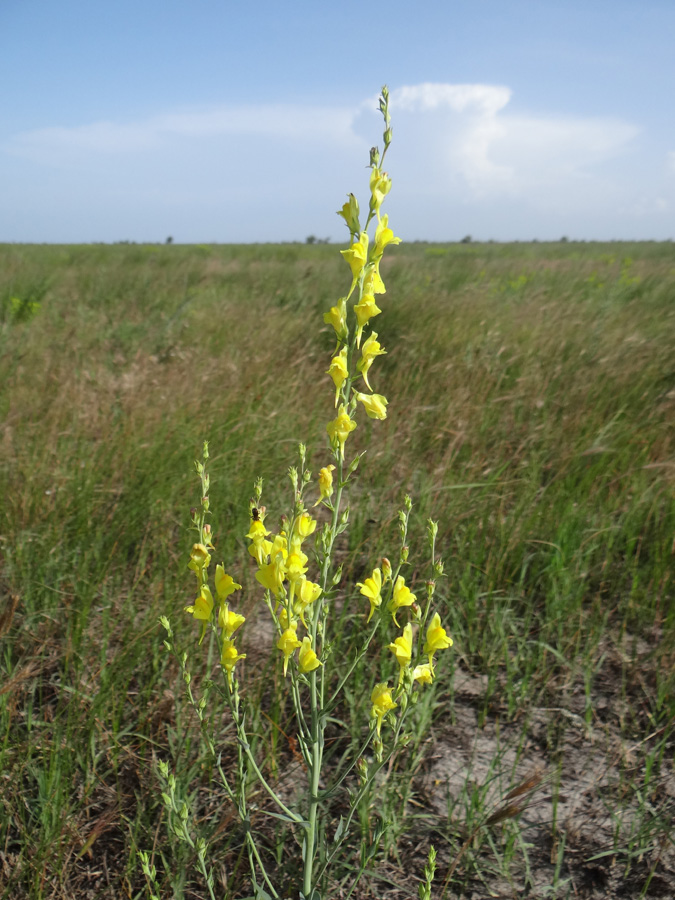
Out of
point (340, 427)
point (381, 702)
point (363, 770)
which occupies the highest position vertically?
point (340, 427)

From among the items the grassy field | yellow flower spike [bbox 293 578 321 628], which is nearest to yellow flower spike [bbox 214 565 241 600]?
yellow flower spike [bbox 293 578 321 628]

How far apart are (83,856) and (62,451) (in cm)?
155

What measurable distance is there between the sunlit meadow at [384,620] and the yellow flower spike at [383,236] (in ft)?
1.92

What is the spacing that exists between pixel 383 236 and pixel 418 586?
1.27m

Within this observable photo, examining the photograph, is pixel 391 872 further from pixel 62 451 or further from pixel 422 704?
pixel 62 451

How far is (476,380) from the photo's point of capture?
3.37 metres

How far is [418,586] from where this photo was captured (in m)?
2.01

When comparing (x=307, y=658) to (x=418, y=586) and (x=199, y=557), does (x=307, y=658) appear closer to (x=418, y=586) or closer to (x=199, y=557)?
(x=199, y=557)

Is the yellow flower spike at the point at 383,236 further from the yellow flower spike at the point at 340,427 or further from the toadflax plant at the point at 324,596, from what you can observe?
Result: the yellow flower spike at the point at 340,427

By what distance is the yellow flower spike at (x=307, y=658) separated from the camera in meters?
0.95

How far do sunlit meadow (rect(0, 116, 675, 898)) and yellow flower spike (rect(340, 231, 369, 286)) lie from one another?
53 cm

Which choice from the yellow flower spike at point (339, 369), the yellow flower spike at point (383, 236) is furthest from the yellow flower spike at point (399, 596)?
the yellow flower spike at point (383, 236)

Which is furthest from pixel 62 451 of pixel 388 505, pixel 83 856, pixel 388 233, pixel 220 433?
pixel 388 233

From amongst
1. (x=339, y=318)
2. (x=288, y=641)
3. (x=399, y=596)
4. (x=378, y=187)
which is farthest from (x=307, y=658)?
(x=378, y=187)
